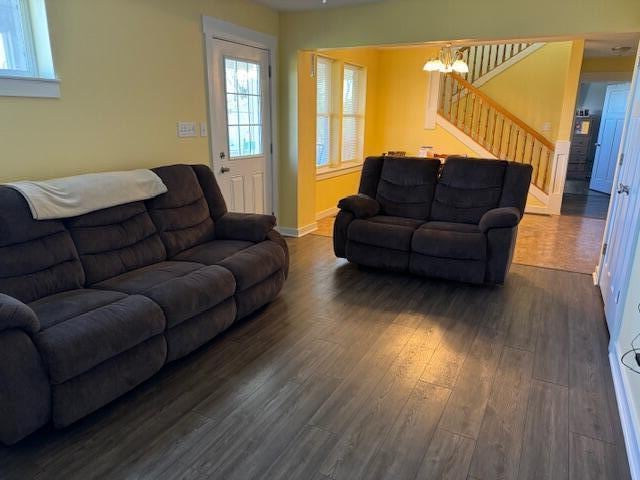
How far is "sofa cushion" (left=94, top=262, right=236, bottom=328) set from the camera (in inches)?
93.4

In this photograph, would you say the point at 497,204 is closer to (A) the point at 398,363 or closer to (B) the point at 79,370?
(A) the point at 398,363

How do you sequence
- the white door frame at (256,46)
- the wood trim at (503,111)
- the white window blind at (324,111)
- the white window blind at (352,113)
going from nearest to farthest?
1. the white door frame at (256,46)
2. the white window blind at (324,111)
3. the white window blind at (352,113)
4. the wood trim at (503,111)

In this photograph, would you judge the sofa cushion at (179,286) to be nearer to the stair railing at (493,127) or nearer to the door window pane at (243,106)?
the door window pane at (243,106)

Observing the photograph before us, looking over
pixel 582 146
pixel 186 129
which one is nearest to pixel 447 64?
pixel 186 129

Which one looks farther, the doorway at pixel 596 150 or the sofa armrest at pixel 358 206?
the doorway at pixel 596 150

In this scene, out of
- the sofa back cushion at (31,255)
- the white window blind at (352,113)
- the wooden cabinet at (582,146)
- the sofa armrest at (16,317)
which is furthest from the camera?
the wooden cabinet at (582,146)

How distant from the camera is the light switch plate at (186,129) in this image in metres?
3.81

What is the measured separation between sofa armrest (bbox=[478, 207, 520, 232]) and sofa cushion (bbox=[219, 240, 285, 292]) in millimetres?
1668

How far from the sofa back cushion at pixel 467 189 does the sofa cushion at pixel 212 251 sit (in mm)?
1961

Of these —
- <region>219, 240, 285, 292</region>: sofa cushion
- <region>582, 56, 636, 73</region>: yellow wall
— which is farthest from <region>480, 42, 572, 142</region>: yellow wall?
<region>219, 240, 285, 292</region>: sofa cushion

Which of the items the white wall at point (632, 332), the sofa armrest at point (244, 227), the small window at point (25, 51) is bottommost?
the white wall at point (632, 332)

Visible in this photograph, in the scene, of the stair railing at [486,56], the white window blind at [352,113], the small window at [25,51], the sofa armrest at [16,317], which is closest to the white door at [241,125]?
the small window at [25,51]

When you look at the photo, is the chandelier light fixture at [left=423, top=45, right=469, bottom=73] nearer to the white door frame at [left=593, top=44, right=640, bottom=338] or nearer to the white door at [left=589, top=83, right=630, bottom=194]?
the white door frame at [left=593, top=44, right=640, bottom=338]

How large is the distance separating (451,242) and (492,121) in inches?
156
